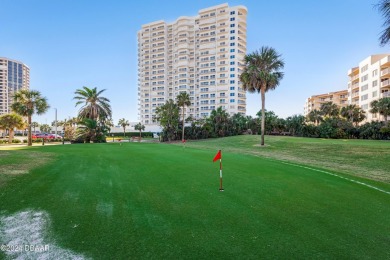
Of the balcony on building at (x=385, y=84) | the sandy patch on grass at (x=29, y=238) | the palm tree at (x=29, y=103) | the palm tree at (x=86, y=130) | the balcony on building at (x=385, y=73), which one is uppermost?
the balcony on building at (x=385, y=73)

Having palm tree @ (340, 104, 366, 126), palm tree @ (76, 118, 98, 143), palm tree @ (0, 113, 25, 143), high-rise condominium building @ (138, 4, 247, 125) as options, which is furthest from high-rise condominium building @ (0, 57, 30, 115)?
palm tree @ (340, 104, 366, 126)

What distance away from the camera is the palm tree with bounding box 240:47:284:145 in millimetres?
33375

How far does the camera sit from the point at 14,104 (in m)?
35.0

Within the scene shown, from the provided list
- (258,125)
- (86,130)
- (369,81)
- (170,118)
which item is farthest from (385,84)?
(86,130)

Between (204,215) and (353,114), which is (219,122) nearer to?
(353,114)

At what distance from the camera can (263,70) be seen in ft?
110

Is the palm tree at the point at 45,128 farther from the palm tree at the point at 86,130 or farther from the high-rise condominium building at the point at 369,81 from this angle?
the high-rise condominium building at the point at 369,81

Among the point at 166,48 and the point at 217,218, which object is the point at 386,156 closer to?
the point at 217,218

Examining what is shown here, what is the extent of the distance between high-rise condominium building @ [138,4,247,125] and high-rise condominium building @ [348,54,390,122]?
38637 millimetres

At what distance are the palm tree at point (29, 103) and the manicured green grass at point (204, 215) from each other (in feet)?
104

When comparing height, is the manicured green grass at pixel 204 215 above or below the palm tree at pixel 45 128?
below

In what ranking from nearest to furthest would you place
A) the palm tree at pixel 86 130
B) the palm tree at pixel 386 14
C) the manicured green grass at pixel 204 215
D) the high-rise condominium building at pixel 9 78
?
the manicured green grass at pixel 204 215
the palm tree at pixel 386 14
the palm tree at pixel 86 130
the high-rise condominium building at pixel 9 78

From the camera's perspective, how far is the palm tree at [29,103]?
35.3 meters

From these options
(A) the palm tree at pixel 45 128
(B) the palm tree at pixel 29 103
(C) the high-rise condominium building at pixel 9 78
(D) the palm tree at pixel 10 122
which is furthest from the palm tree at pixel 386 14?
(C) the high-rise condominium building at pixel 9 78
